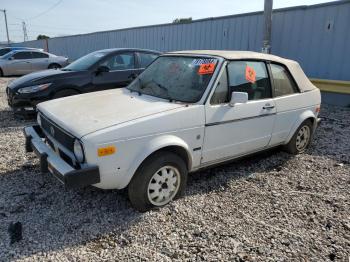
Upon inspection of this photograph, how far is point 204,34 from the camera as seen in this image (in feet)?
41.5

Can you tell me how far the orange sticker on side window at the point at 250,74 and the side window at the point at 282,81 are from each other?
443 mm

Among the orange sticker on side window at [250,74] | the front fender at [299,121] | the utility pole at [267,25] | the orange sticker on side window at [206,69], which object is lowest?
the front fender at [299,121]

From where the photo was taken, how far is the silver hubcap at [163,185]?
334cm

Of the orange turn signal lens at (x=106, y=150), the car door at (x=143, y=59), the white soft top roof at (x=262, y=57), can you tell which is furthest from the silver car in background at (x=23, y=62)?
the orange turn signal lens at (x=106, y=150)

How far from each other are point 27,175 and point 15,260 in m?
1.74

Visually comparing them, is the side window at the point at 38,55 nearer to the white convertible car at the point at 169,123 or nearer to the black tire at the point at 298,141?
the white convertible car at the point at 169,123

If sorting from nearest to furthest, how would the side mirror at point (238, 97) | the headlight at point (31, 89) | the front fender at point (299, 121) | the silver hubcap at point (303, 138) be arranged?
the side mirror at point (238, 97), the front fender at point (299, 121), the silver hubcap at point (303, 138), the headlight at point (31, 89)

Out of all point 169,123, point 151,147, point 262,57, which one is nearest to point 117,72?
point 262,57

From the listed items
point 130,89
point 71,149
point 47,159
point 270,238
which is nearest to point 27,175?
point 47,159

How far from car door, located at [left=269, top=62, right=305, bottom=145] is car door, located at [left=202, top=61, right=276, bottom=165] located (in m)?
0.15

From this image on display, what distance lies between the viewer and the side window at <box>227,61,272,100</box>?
384 cm

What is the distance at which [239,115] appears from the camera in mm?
3824

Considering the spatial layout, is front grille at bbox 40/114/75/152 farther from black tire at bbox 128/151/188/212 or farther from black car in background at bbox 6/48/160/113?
black car in background at bbox 6/48/160/113

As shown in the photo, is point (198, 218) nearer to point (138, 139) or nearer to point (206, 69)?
point (138, 139)
